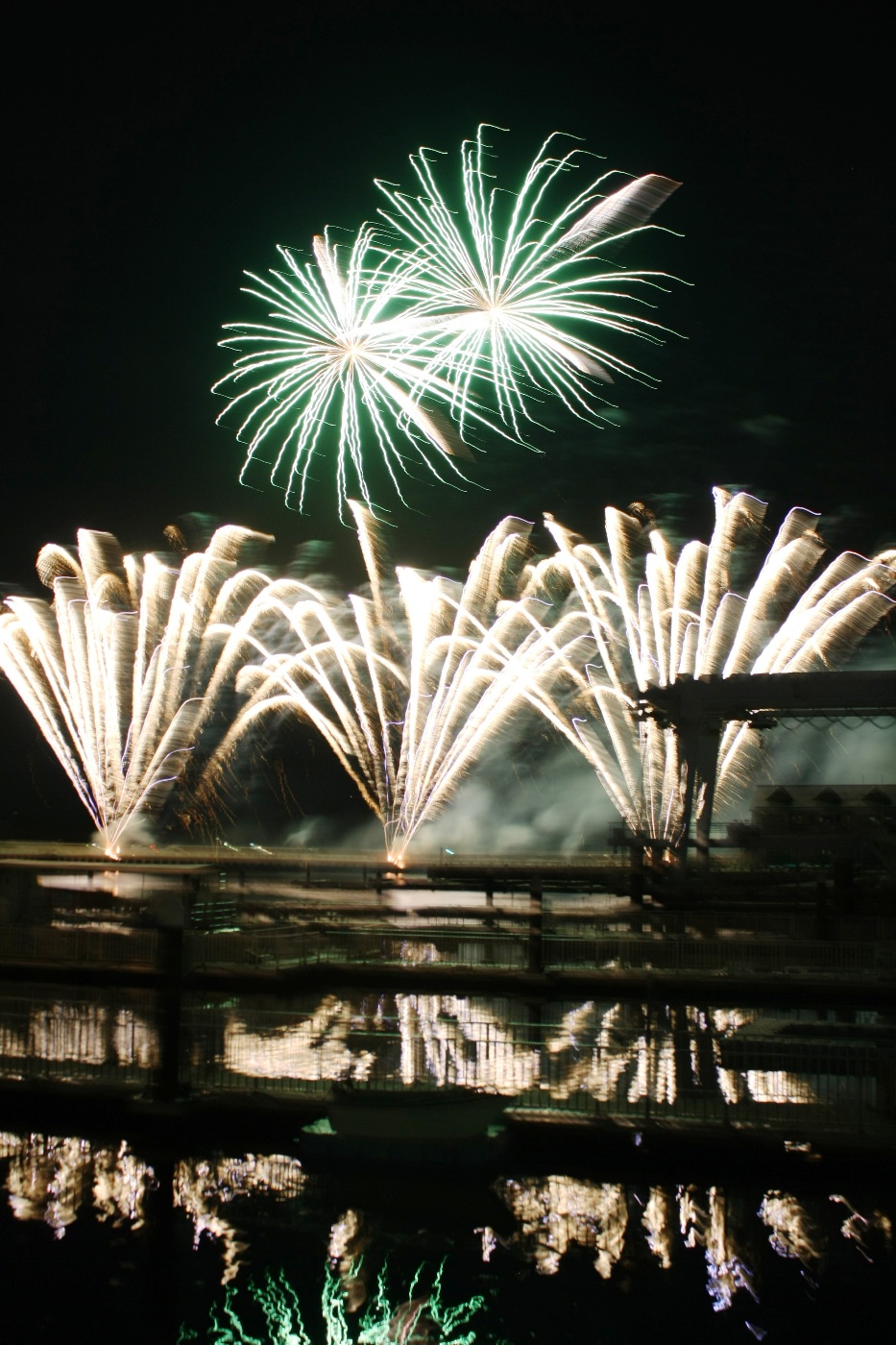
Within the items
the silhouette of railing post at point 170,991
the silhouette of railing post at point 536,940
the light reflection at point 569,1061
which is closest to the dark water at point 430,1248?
the silhouette of railing post at point 170,991

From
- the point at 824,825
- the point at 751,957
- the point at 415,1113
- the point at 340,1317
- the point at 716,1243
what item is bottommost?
the point at 340,1317

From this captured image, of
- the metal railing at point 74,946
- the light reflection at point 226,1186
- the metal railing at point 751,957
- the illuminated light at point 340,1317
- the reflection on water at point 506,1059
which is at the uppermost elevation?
the metal railing at point 74,946

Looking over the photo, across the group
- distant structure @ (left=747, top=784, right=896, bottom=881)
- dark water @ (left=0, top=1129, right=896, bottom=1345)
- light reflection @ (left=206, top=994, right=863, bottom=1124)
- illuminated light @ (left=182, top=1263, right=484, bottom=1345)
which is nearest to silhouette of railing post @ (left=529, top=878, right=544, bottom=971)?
light reflection @ (left=206, top=994, right=863, bottom=1124)

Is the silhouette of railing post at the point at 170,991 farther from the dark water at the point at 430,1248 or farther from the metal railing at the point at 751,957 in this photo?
the metal railing at the point at 751,957

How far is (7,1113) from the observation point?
21875 millimetres

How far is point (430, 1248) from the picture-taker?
16.7 meters

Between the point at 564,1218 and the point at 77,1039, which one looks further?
the point at 77,1039

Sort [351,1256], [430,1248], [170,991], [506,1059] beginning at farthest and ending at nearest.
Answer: [170,991]
[506,1059]
[430,1248]
[351,1256]

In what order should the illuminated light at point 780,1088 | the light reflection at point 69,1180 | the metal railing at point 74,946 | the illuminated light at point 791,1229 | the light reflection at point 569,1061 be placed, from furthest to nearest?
the metal railing at point 74,946 < the illuminated light at point 780,1088 < the light reflection at point 569,1061 < the light reflection at point 69,1180 < the illuminated light at point 791,1229

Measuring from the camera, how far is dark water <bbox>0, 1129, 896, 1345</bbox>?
1486cm

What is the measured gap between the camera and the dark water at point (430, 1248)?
14859 millimetres

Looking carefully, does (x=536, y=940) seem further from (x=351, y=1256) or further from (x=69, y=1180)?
(x=69, y=1180)

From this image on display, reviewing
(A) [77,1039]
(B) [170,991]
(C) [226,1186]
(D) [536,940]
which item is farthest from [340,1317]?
(D) [536,940]

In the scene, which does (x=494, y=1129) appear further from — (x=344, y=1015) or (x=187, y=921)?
(x=344, y=1015)
